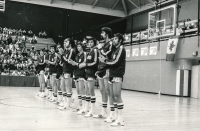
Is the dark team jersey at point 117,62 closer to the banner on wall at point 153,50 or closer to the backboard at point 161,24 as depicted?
the backboard at point 161,24

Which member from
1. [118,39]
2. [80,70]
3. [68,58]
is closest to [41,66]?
[68,58]

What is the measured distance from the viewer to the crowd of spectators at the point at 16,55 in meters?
21.5

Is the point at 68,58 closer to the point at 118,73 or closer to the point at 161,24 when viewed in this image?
the point at 118,73

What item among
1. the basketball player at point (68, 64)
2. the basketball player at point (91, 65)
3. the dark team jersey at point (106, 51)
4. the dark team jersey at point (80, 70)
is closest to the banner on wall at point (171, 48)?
the basketball player at point (68, 64)

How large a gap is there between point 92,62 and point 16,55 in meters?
17.7

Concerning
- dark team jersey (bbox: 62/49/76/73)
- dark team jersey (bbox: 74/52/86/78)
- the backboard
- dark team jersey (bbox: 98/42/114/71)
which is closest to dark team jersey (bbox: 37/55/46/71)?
dark team jersey (bbox: 62/49/76/73)

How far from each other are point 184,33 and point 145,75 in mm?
5015

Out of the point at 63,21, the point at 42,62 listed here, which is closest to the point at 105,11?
the point at 63,21

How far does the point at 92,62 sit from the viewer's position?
6.80m

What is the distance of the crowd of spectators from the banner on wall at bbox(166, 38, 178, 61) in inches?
419

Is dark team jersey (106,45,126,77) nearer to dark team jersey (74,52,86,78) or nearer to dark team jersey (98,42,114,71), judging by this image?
dark team jersey (98,42,114,71)

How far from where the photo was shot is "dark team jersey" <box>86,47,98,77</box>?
22.2 ft

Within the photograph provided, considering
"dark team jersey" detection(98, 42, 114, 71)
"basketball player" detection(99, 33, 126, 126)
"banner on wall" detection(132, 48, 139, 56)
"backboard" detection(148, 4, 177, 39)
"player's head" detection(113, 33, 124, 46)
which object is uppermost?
"backboard" detection(148, 4, 177, 39)

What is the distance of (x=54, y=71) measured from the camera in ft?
31.7
